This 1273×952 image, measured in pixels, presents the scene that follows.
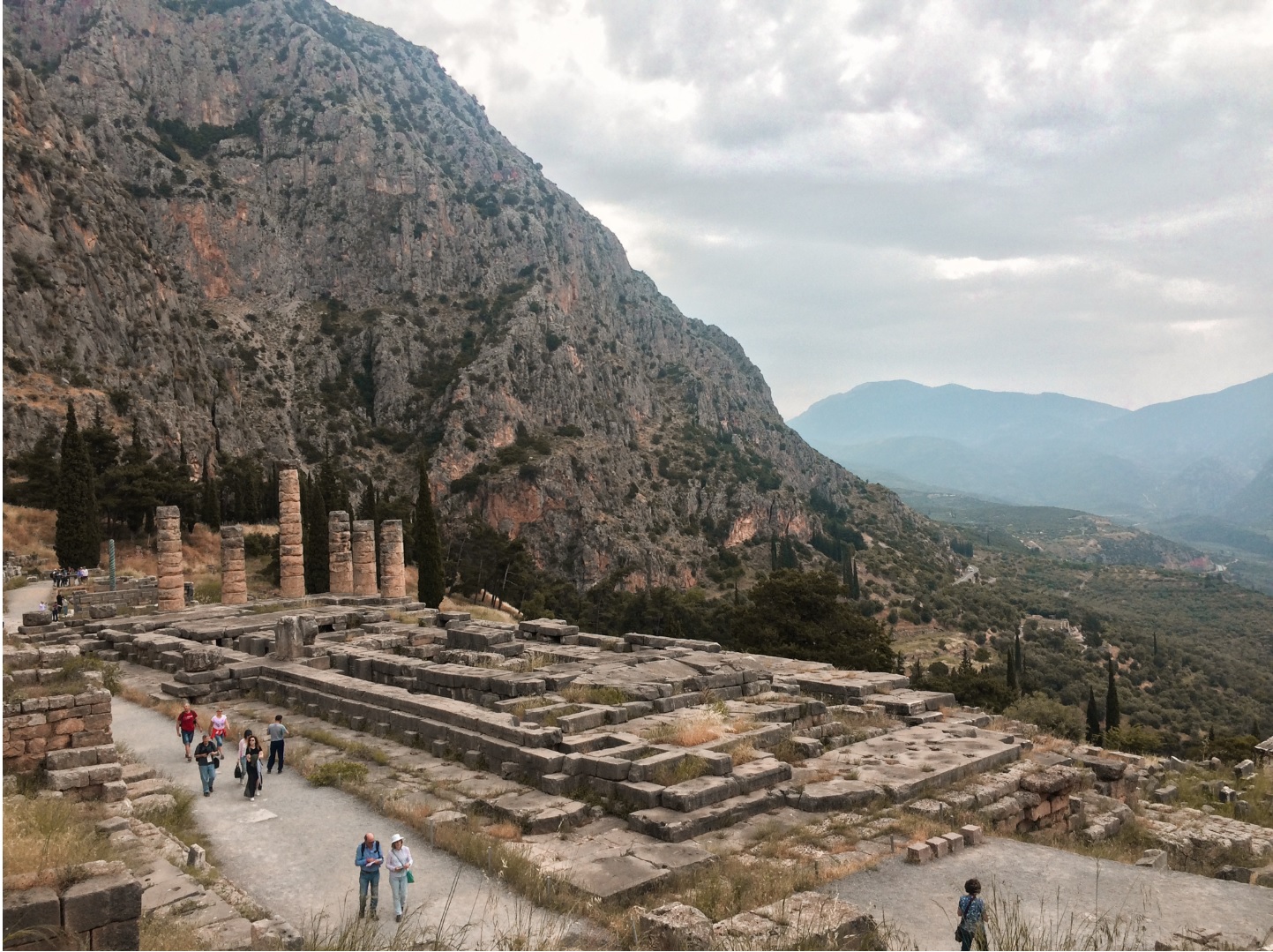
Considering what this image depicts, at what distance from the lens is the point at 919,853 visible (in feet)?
34.5

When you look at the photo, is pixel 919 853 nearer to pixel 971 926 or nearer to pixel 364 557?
pixel 971 926

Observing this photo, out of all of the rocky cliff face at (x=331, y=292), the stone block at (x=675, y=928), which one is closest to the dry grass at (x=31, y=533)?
the rocky cliff face at (x=331, y=292)

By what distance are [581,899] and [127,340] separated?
74310 millimetres

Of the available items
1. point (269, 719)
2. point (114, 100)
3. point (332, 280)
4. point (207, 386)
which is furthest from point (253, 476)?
point (114, 100)

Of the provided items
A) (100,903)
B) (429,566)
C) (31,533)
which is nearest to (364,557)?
(429,566)

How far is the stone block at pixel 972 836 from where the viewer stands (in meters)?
11.2

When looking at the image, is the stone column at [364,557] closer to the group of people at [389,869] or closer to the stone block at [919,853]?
the group of people at [389,869]

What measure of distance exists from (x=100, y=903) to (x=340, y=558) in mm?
35513

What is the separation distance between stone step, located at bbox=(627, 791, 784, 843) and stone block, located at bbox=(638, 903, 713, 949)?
2.99 m

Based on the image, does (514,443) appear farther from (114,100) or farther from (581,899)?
(581,899)

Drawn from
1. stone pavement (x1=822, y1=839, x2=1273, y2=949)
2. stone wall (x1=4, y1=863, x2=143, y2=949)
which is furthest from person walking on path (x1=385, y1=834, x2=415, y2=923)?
stone pavement (x1=822, y1=839, x2=1273, y2=949)

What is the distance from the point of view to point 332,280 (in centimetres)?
9719

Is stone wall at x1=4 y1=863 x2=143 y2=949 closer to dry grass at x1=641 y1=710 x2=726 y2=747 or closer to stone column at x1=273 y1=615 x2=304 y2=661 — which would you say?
dry grass at x1=641 y1=710 x2=726 y2=747

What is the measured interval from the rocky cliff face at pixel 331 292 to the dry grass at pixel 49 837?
201ft
